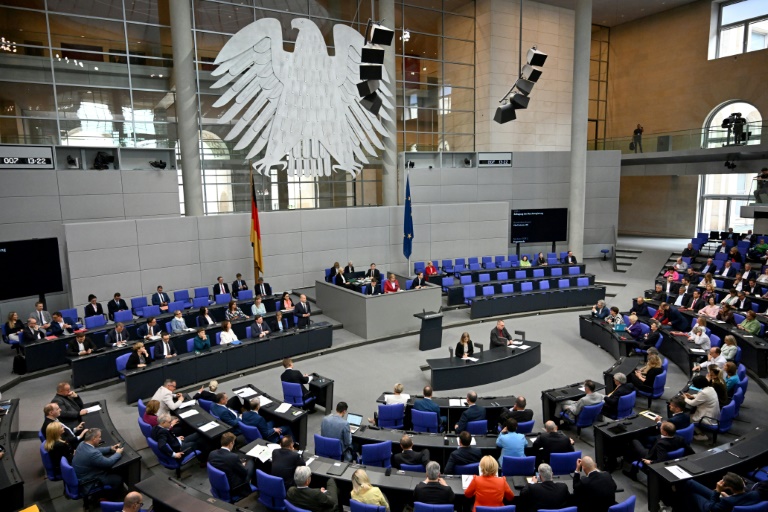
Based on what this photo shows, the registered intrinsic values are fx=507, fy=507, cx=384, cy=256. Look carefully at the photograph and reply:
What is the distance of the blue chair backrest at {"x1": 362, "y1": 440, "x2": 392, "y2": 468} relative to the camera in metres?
6.28

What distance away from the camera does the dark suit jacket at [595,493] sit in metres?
5.30

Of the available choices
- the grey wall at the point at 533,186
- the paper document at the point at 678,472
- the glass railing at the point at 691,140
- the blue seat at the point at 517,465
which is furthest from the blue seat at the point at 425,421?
the glass railing at the point at 691,140

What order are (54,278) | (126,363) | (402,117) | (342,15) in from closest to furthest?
1. (126,363)
2. (54,278)
3. (342,15)
4. (402,117)

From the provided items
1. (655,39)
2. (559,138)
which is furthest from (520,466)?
(655,39)

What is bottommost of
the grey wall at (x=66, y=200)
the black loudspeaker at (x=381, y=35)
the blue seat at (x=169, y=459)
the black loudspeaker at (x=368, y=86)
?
the blue seat at (x=169, y=459)

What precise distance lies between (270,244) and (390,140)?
597cm

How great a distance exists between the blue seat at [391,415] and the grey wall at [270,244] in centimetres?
972

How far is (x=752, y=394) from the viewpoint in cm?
935

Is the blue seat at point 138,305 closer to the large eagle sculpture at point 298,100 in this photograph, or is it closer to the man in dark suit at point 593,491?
the large eagle sculpture at point 298,100

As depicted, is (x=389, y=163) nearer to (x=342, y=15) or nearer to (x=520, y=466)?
(x=342, y=15)

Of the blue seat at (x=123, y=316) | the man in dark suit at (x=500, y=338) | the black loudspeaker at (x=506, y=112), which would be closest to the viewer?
the man in dark suit at (x=500, y=338)

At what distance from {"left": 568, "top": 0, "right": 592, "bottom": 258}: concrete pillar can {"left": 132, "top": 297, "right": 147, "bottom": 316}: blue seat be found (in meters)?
16.2

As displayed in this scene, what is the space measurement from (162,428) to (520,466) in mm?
4529

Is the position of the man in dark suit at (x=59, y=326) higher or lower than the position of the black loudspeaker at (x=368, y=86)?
lower
